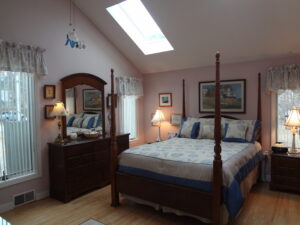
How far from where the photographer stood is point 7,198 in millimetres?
2945

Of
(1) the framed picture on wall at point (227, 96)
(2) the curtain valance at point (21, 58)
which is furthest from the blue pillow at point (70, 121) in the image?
(1) the framed picture on wall at point (227, 96)

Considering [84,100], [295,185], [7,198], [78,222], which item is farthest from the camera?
[84,100]

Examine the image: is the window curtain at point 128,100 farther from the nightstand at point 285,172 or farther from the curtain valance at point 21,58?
the nightstand at point 285,172

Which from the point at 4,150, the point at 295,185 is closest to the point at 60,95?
the point at 4,150

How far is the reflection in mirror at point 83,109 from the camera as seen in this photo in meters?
3.67

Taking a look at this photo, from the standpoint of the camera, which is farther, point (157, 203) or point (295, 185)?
point (295, 185)

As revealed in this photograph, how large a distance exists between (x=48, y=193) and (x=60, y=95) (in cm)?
153

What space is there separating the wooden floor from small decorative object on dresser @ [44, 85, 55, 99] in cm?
154

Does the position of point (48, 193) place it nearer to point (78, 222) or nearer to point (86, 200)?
point (86, 200)

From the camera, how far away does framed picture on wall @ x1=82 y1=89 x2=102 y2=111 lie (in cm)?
390

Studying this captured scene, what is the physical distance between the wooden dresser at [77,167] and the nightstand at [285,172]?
8.92 feet

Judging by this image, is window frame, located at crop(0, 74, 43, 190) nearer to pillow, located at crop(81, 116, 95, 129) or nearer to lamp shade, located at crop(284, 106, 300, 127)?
pillow, located at crop(81, 116, 95, 129)

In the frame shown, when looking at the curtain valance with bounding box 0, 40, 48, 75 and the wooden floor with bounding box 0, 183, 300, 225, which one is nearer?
the wooden floor with bounding box 0, 183, 300, 225

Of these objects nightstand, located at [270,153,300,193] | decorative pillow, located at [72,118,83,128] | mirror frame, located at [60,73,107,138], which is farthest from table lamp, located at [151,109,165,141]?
Answer: nightstand, located at [270,153,300,193]
